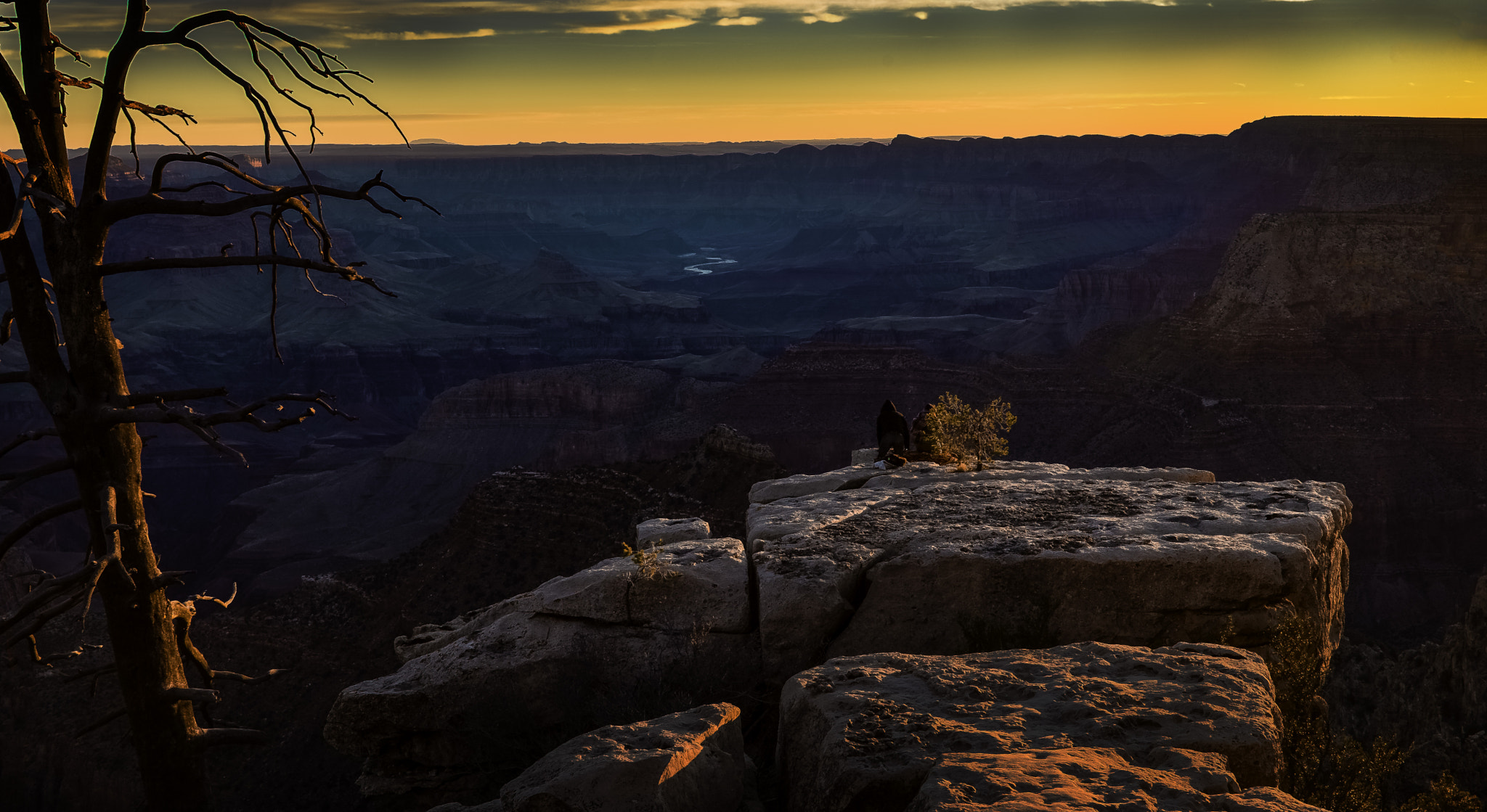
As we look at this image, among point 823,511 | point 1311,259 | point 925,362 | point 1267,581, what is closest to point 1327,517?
point 1267,581

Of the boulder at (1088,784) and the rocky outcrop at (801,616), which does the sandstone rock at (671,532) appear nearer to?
the rocky outcrop at (801,616)

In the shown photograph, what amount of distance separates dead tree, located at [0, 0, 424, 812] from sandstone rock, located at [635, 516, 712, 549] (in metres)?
6.19

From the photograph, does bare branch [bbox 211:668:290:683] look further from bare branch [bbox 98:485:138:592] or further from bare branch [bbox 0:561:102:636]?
bare branch [bbox 0:561:102:636]

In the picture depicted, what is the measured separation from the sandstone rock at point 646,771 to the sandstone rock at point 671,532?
5.62 m

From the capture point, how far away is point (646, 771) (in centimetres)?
592

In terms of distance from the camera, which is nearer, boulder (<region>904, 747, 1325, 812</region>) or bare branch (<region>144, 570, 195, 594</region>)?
boulder (<region>904, 747, 1325, 812</region>)

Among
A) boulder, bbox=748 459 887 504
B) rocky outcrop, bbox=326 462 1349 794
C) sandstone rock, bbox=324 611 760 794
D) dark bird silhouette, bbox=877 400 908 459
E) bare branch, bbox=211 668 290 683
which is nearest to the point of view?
bare branch, bbox=211 668 290 683

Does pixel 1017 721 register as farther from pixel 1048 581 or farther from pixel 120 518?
pixel 120 518

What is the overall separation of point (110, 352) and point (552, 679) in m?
4.37

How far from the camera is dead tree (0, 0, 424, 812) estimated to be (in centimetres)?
591

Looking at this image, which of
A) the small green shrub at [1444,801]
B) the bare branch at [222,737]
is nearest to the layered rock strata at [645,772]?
the bare branch at [222,737]

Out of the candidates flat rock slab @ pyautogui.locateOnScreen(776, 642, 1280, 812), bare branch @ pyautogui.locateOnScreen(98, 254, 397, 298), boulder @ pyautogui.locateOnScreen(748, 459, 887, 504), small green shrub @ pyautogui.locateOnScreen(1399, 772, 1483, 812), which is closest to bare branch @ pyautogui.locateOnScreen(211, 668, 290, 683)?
bare branch @ pyautogui.locateOnScreen(98, 254, 397, 298)

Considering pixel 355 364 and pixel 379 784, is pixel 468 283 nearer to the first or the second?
pixel 355 364

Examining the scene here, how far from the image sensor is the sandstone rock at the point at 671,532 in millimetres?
12570
